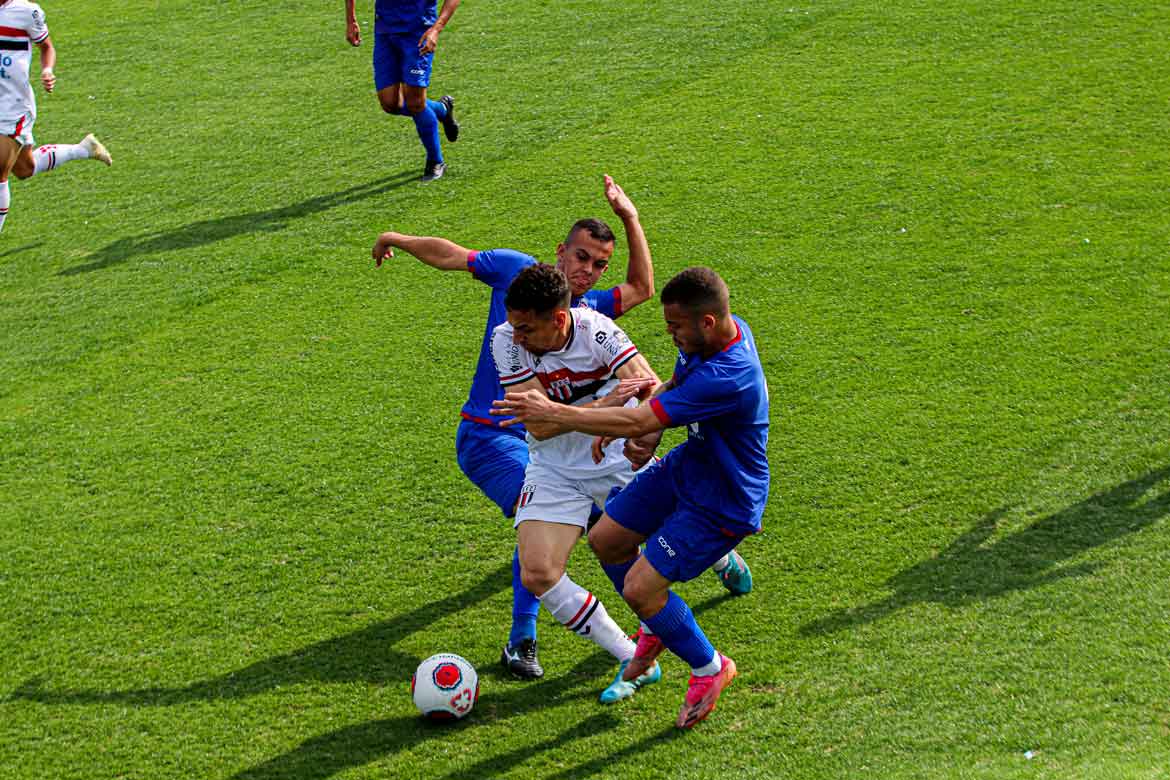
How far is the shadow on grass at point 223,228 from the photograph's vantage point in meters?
10.6

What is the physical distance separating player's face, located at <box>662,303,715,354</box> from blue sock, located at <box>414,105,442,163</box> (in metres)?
6.89

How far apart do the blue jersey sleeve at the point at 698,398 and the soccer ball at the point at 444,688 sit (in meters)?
1.50

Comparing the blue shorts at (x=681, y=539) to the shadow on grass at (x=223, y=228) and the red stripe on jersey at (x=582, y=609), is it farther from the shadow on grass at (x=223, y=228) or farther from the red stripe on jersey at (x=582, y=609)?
the shadow on grass at (x=223, y=228)

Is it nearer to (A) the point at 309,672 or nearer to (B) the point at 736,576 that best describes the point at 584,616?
(B) the point at 736,576

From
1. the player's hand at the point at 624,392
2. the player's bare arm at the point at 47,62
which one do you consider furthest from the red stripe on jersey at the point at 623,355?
the player's bare arm at the point at 47,62

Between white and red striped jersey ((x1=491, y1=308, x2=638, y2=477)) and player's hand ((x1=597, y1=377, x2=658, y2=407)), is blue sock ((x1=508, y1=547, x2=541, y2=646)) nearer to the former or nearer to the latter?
white and red striped jersey ((x1=491, y1=308, x2=638, y2=477))

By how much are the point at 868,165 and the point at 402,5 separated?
14.8ft

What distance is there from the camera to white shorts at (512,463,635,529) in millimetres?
5559

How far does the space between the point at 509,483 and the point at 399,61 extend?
660cm

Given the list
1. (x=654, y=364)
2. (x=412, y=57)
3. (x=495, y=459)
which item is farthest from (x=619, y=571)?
(x=412, y=57)

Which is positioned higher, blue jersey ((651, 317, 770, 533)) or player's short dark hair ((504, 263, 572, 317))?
player's short dark hair ((504, 263, 572, 317))

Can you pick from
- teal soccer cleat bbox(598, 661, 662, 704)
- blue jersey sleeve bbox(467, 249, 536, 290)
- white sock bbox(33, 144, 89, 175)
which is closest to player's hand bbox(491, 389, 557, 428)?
teal soccer cleat bbox(598, 661, 662, 704)

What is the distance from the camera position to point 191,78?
14.5 meters

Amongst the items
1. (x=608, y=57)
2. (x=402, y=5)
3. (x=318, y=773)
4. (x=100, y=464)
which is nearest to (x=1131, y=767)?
(x=318, y=773)
